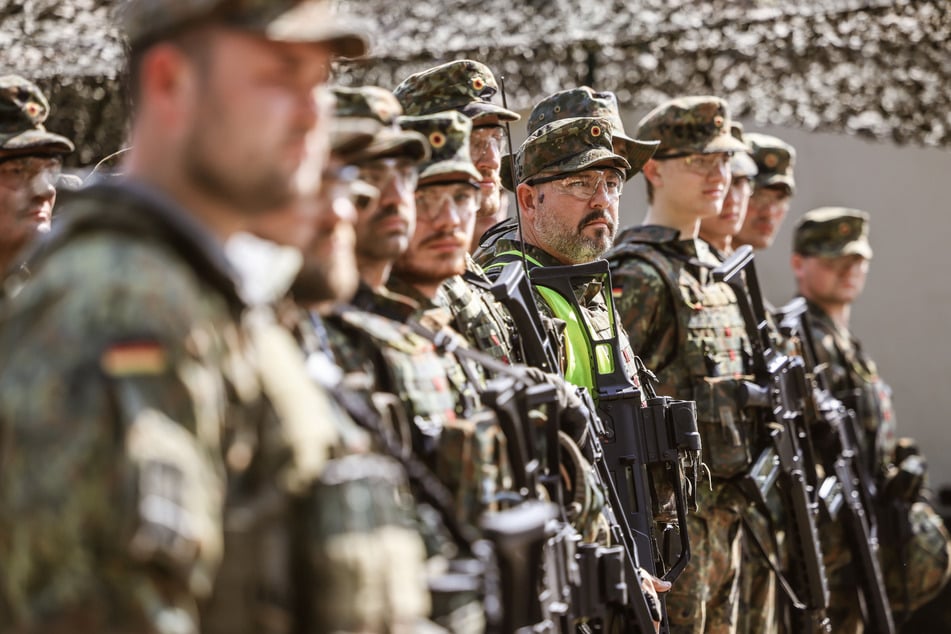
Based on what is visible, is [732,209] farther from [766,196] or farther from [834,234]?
[834,234]

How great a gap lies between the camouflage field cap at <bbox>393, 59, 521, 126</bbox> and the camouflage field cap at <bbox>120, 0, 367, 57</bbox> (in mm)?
2612

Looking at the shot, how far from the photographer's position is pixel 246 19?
193 centimetres

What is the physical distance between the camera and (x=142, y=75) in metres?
1.96

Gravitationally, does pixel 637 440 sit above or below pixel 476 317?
below

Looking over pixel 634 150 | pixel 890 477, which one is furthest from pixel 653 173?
pixel 890 477

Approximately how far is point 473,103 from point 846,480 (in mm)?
3415

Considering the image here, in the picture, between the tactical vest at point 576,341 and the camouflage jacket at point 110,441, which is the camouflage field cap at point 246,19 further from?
the tactical vest at point 576,341

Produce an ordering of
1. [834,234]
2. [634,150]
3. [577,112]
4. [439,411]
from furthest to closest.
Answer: [834,234], [634,150], [577,112], [439,411]

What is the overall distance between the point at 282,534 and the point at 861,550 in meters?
5.97

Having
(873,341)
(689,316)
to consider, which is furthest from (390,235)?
(873,341)

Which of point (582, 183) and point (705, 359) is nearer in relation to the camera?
point (582, 183)

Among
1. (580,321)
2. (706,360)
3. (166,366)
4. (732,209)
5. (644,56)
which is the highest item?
(644,56)

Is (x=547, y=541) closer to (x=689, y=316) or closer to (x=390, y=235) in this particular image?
(x=390, y=235)

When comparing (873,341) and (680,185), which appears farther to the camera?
(873,341)
